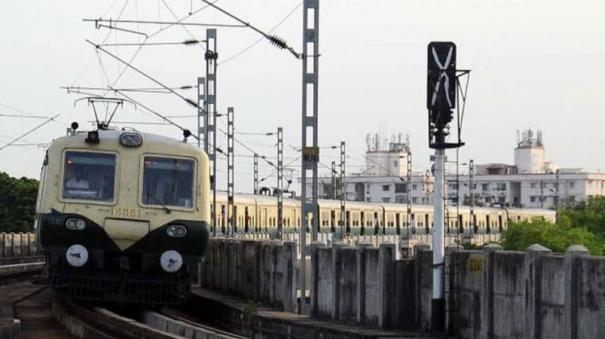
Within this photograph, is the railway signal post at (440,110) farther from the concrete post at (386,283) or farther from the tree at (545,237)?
the tree at (545,237)

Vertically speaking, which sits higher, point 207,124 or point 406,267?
point 207,124

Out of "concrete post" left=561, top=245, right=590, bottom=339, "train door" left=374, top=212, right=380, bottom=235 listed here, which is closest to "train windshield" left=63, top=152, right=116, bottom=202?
"concrete post" left=561, top=245, right=590, bottom=339

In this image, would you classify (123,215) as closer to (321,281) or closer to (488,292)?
(321,281)

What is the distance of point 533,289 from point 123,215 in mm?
10084

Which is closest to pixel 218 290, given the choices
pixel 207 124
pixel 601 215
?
pixel 207 124

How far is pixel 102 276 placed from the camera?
1005 inches

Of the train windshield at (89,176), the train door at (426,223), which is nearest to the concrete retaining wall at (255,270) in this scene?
the train windshield at (89,176)

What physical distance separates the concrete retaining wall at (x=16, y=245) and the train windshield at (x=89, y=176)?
38.1 m

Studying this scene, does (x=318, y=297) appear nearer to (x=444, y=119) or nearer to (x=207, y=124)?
(x=444, y=119)

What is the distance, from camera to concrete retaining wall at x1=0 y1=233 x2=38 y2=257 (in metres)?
64.4

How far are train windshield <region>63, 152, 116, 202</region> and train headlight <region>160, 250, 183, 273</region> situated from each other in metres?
1.50

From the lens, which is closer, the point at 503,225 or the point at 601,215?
the point at 503,225

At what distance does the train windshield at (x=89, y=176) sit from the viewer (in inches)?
1003

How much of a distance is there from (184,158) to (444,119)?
301 inches
